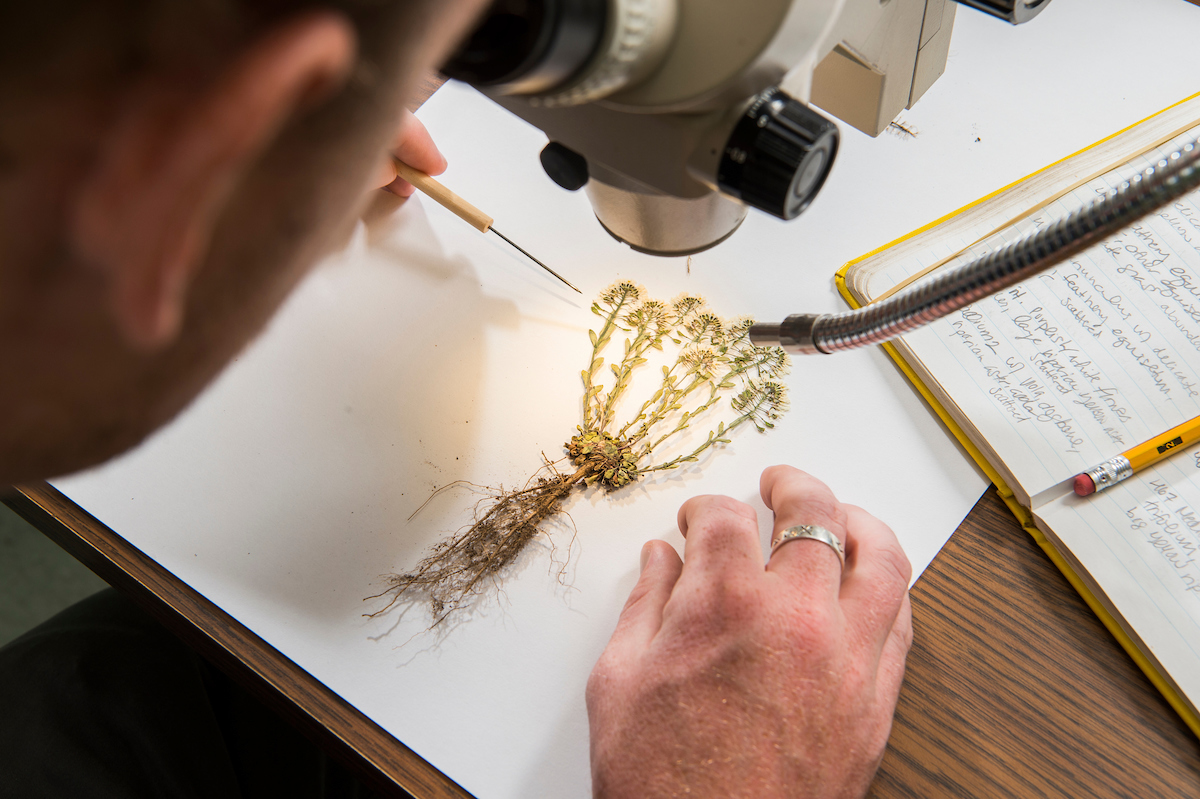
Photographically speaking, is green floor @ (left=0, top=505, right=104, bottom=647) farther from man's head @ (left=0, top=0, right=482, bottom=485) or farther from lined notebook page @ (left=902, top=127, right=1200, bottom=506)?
lined notebook page @ (left=902, top=127, right=1200, bottom=506)

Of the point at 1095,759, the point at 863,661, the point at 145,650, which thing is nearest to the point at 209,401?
the point at 145,650

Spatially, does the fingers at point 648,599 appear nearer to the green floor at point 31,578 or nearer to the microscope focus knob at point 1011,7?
the microscope focus knob at point 1011,7

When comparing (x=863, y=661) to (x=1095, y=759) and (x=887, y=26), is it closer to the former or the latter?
(x=1095, y=759)

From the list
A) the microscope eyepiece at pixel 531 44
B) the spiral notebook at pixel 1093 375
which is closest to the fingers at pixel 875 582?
the spiral notebook at pixel 1093 375

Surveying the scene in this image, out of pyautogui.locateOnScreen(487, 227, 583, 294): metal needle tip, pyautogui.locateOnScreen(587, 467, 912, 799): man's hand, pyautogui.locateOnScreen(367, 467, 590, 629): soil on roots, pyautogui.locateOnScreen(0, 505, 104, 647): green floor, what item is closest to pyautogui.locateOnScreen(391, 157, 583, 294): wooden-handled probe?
pyautogui.locateOnScreen(487, 227, 583, 294): metal needle tip

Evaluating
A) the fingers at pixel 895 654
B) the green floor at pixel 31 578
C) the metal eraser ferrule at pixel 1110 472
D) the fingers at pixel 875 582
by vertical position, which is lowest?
the green floor at pixel 31 578

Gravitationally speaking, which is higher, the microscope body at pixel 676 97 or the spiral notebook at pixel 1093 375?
the microscope body at pixel 676 97

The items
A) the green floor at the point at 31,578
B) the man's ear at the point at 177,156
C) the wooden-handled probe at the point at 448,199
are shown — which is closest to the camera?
the man's ear at the point at 177,156

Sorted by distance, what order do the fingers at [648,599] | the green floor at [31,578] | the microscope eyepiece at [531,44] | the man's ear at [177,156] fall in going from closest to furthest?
1. the man's ear at [177,156]
2. the microscope eyepiece at [531,44]
3. the fingers at [648,599]
4. the green floor at [31,578]
